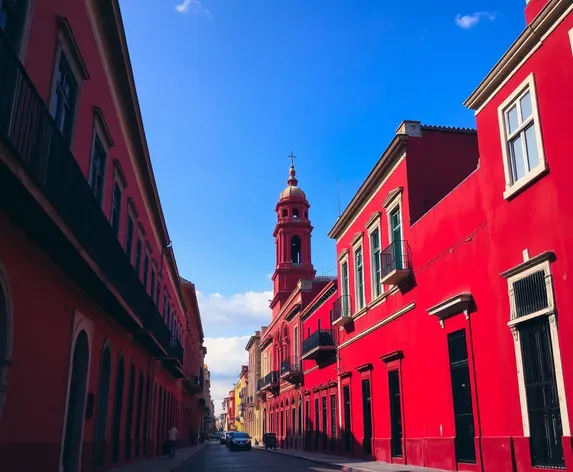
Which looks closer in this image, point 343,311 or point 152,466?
point 152,466

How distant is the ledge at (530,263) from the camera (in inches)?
375

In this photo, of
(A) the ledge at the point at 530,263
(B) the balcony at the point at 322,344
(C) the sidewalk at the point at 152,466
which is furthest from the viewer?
(B) the balcony at the point at 322,344

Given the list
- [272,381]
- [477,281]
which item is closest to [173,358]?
[477,281]

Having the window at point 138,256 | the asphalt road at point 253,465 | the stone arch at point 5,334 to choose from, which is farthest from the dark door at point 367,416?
the stone arch at point 5,334

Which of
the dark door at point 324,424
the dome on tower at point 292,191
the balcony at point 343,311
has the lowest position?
the dark door at point 324,424

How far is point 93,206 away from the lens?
9.55m

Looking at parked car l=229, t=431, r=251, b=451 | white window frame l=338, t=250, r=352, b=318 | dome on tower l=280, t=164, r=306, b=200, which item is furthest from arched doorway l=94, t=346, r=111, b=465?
dome on tower l=280, t=164, r=306, b=200

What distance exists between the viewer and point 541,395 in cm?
970

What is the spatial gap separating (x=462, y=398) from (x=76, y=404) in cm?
787

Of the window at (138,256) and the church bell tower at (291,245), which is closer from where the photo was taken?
the window at (138,256)

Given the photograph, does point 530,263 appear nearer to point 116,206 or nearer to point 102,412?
point 116,206

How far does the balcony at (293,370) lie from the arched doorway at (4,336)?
85.2ft

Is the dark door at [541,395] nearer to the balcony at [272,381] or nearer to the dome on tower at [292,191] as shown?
the balcony at [272,381]

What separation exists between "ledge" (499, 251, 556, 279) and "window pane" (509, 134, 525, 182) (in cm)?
164
